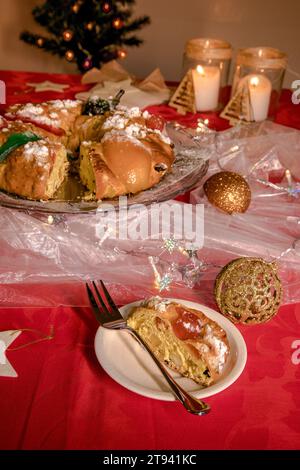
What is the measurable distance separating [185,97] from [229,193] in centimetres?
77

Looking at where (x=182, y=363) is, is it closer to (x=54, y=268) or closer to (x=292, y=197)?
(x=54, y=268)

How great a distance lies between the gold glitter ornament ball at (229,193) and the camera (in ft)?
3.36

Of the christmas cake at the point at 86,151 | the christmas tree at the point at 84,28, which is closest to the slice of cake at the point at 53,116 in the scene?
the christmas cake at the point at 86,151

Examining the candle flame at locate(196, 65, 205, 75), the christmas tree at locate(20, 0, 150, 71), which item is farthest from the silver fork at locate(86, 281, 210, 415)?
the christmas tree at locate(20, 0, 150, 71)

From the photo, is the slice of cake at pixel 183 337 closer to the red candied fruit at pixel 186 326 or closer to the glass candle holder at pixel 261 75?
the red candied fruit at pixel 186 326

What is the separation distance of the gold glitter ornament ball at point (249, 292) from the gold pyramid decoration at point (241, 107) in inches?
36.2

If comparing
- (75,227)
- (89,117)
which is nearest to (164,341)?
(75,227)

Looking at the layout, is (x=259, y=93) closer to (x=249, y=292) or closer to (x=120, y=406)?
(x=249, y=292)

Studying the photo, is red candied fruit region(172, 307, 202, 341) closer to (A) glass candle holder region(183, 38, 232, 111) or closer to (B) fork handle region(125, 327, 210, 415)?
(B) fork handle region(125, 327, 210, 415)

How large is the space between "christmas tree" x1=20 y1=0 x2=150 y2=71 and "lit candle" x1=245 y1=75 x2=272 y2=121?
0.88m

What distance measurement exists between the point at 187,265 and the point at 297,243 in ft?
0.67

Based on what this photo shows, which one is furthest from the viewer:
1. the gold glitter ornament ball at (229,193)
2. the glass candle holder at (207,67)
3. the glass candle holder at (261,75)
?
the glass candle holder at (207,67)

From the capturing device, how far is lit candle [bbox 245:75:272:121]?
1.59 m

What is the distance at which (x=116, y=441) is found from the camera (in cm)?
59
